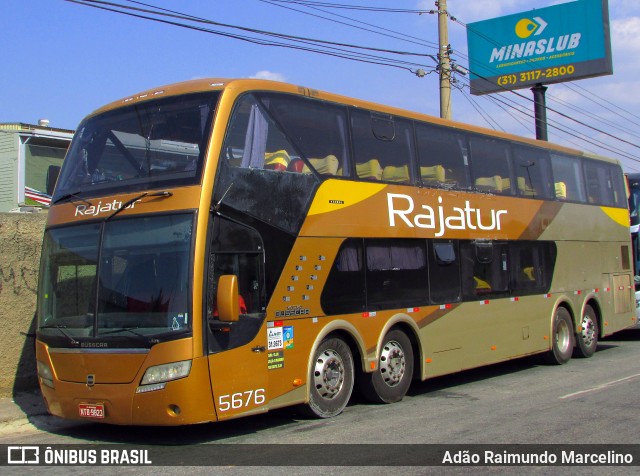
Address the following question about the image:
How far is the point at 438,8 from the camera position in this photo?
65.7 ft

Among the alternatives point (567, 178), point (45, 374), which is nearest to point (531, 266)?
point (567, 178)

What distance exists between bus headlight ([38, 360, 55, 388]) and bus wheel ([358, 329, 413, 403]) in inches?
165

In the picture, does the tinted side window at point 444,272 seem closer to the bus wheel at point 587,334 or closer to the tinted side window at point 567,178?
the tinted side window at point 567,178

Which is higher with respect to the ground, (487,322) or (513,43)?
(513,43)

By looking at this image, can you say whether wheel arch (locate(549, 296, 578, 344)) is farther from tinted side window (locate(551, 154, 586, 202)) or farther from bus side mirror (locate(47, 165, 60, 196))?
bus side mirror (locate(47, 165, 60, 196))

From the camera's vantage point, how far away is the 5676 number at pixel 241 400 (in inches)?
316

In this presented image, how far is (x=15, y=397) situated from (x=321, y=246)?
4.93m

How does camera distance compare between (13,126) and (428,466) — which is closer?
(428,466)

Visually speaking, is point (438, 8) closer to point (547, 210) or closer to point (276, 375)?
point (547, 210)

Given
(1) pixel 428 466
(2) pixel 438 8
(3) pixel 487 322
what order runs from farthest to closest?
(2) pixel 438 8 → (3) pixel 487 322 → (1) pixel 428 466

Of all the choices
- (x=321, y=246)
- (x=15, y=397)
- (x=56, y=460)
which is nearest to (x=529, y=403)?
(x=321, y=246)

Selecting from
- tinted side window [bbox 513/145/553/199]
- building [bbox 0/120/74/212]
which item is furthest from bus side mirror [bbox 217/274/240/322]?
building [bbox 0/120/74/212]

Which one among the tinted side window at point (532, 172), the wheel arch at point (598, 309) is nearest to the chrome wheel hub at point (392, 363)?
the tinted side window at point (532, 172)

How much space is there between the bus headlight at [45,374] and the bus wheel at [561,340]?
32.7 feet
